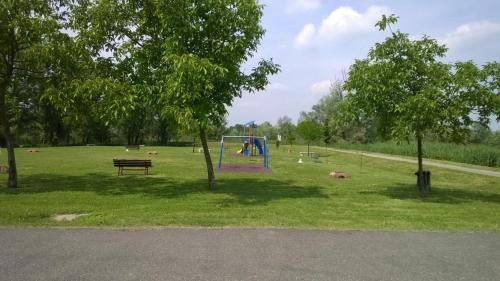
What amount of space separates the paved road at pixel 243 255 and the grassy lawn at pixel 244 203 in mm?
914

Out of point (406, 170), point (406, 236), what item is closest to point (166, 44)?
point (406, 236)

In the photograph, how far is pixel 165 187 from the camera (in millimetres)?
15367

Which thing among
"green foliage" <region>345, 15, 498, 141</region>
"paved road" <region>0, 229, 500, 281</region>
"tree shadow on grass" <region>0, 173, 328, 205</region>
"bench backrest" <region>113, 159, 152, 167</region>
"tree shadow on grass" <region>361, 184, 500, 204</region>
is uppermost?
"green foliage" <region>345, 15, 498, 141</region>

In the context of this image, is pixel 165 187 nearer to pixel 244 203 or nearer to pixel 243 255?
pixel 244 203

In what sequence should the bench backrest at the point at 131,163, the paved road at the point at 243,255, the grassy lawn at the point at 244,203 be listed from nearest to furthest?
the paved road at the point at 243,255
the grassy lawn at the point at 244,203
the bench backrest at the point at 131,163

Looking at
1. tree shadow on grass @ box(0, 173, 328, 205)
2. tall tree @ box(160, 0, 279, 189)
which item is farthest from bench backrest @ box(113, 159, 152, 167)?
tall tree @ box(160, 0, 279, 189)

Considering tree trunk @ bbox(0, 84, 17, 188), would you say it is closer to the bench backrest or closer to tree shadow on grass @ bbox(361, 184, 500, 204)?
the bench backrest

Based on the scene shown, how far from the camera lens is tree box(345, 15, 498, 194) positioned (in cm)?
1245

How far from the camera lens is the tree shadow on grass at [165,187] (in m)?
13.4

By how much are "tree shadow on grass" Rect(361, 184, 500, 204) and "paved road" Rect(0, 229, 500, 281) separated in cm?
545

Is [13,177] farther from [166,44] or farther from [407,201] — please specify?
[407,201]

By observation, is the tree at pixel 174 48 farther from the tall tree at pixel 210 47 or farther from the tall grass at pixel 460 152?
the tall grass at pixel 460 152

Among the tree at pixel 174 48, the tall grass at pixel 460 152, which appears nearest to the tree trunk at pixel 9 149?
the tree at pixel 174 48

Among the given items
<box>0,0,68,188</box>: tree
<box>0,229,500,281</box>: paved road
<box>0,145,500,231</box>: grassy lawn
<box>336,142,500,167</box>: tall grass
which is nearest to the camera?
<box>0,229,500,281</box>: paved road
